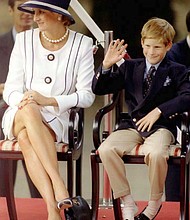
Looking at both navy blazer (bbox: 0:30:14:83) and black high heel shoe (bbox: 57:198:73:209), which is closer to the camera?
black high heel shoe (bbox: 57:198:73:209)

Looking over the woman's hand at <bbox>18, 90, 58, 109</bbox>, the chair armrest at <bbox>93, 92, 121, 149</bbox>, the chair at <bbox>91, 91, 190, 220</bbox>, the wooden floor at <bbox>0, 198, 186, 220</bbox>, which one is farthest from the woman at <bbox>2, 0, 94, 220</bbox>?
the wooden floor at <bbox>0, 198, 186, 220</bbox>

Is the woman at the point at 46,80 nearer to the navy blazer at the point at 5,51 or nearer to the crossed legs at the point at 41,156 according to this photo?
the crossed legs at the point at 41,156

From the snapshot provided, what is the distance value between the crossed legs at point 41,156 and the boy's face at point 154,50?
0.75m

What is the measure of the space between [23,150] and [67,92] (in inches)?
20.6

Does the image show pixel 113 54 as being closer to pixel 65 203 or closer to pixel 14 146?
pixel 14 146

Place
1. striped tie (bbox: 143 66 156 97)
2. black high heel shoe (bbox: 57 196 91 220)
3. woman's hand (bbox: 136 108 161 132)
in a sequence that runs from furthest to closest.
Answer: striped tie (bbox: 143 66 156 97)
woman's hand (bbox: 136 108 161 132)
black high heel shoe (bbox: 57 196 91 220)

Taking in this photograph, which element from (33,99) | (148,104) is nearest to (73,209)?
(33,99)

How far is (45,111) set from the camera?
5750mm

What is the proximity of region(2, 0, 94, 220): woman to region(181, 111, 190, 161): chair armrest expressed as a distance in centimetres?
63

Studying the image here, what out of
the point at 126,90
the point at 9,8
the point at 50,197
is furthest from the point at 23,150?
the point at 9,8

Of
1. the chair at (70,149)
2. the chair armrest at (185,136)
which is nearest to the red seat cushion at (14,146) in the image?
→ the chair at (70,149)

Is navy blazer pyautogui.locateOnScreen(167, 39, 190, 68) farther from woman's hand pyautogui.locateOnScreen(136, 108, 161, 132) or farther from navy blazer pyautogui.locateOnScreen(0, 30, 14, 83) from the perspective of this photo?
navy blazer pyautogui.locateOnScreen(0, 30, 14, 83)

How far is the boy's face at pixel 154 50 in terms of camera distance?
557 centimetres

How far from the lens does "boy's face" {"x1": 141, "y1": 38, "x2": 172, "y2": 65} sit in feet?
18.3
